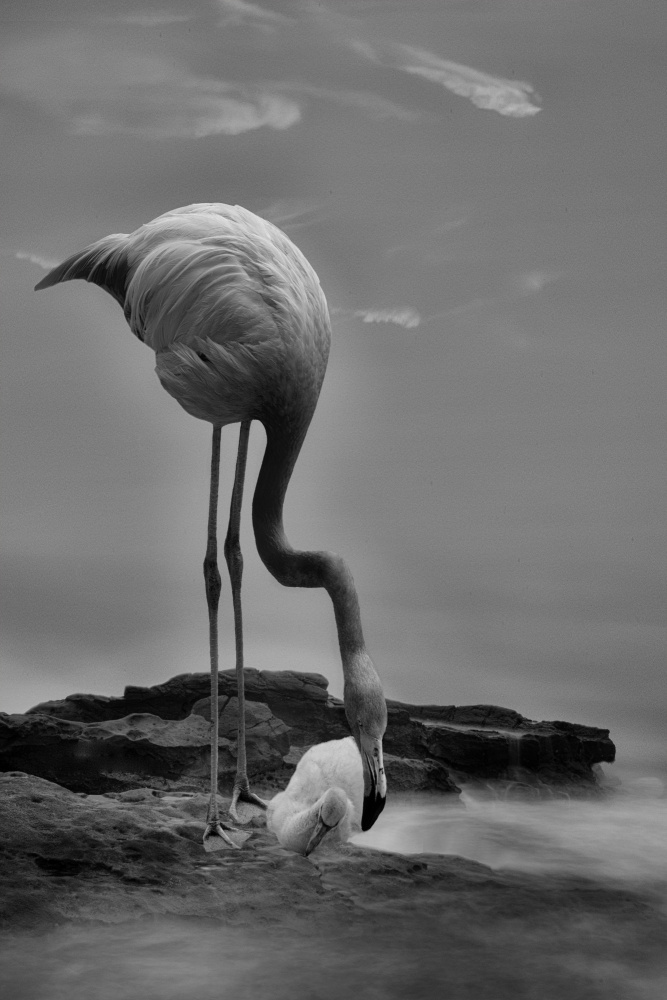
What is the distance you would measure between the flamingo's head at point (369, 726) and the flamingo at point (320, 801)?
40 centimetres

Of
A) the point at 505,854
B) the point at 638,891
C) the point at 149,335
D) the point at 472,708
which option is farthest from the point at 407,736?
the point at 149,335

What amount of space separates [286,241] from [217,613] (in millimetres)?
1695

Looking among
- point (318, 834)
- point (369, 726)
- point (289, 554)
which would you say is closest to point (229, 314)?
point (289, 554)

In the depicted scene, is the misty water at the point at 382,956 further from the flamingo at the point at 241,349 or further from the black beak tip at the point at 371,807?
the flamingo at the point at 241,349

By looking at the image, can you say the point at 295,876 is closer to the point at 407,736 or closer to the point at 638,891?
the point at 638,891

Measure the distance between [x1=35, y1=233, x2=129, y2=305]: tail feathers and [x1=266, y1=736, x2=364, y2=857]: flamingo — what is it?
89.2 inches

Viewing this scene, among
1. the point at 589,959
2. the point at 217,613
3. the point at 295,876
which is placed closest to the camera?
the point at 589,959

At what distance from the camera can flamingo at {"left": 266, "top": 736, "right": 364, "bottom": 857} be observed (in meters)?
4.19

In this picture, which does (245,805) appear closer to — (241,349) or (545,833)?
(545,833)

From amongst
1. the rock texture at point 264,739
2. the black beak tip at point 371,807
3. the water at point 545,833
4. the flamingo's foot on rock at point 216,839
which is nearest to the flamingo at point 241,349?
the flamingo's foot on rock at point 216,839

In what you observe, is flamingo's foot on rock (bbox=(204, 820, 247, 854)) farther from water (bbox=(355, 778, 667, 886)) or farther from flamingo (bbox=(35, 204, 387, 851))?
water (bbox=(355, 778, 667, 886))

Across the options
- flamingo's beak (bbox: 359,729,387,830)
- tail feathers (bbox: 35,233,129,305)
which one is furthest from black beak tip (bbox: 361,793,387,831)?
tail feathers (bbox: 35,233,129,305)

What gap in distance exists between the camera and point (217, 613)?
4875mm

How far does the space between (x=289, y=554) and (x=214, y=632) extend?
0.59m
